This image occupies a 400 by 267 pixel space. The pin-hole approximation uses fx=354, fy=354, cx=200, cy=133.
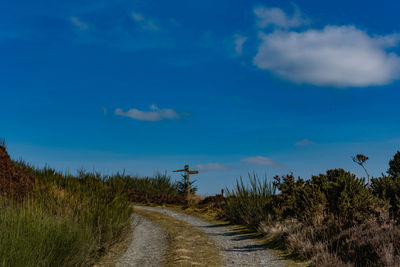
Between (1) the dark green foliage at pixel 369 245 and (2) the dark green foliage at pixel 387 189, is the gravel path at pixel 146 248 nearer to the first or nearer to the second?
(1) the dark green foliage at pixel 369 245

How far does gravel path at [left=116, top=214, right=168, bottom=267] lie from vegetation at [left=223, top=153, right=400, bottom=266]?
11.1 feet

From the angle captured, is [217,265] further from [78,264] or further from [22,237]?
[22,237]

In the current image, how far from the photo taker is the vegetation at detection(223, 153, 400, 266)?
28.0 feet

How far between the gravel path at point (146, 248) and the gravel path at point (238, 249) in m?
1.70

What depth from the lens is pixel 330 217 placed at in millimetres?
11148

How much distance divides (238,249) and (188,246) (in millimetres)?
1471

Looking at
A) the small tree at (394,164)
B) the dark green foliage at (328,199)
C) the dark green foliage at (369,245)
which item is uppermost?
the small tree at (394,164)

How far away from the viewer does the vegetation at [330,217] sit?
852 centimetres

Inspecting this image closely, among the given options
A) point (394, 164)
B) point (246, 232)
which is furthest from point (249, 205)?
point (394, 164)

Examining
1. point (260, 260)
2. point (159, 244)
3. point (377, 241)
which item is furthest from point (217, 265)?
point (377, 241)

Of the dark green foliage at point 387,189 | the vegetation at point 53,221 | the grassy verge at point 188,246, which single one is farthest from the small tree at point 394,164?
the vegetation at point 53,221

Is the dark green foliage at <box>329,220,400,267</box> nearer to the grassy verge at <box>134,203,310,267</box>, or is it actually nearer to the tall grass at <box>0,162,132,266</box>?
the grassy verge at <box>134,203,310,267</box>

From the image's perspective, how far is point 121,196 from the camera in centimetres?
1285

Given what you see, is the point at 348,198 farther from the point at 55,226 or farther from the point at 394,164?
the point at 394,164
